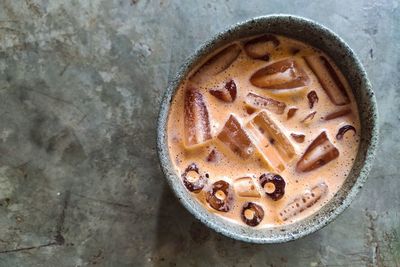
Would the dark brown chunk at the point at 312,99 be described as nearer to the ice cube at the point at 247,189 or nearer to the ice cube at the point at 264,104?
the ice cube at the point at 264,104

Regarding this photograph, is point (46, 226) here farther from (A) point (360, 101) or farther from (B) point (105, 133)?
(A) point (360, 101)

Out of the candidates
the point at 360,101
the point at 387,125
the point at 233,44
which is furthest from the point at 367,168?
the point at 233,44

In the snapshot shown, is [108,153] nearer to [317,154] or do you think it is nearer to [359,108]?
[317,154]

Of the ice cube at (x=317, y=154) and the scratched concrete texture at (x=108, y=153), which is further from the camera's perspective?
the scratched concrete texture at (x=108, y=153)

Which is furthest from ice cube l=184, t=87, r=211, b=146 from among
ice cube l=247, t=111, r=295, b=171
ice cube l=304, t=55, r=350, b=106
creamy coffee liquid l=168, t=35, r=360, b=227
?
ice cube l=304, t=55, r=350, b=106

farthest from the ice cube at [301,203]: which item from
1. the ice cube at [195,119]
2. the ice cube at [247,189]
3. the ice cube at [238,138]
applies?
the ice cube at [195,119]

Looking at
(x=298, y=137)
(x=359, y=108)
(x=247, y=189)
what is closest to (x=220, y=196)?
(x=247, y=189)

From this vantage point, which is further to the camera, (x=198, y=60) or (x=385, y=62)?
(x=385, y=62)
